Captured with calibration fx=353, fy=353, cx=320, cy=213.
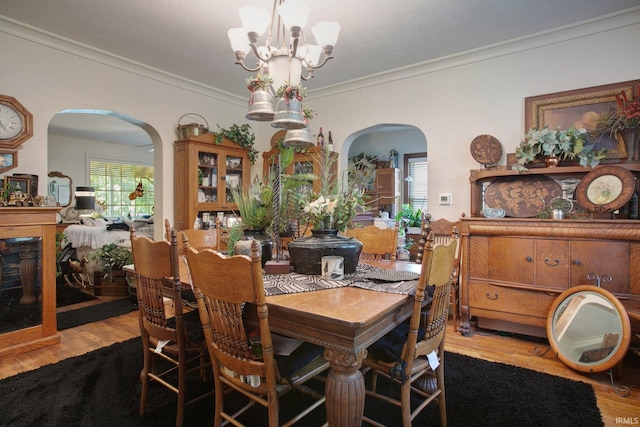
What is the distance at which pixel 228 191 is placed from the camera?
4.63 meters

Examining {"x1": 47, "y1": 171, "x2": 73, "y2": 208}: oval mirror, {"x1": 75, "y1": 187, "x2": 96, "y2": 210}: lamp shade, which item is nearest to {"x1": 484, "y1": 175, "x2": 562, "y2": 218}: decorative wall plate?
{"x1": 75, "y1": 187, "x2": 96, "y2": 210}: lamp shade

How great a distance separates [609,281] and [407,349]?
2.01m

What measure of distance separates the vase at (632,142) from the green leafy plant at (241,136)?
3933 mm

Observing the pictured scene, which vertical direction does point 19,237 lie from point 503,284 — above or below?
above

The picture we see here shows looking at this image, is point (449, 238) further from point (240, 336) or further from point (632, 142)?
point (240, 336)

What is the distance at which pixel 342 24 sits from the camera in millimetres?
2936

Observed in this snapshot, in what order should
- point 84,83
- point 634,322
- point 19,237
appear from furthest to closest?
point 84,83, point 19,237, point 634,322

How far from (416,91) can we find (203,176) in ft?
8.88

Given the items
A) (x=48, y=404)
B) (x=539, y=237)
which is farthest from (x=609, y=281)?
(x=48, y=404)

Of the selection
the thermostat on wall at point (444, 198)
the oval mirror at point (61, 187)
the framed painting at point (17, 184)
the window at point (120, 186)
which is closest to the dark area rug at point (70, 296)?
the framed painting at point (17, 184)

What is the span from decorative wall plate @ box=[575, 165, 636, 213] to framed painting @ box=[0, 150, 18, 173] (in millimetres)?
4587

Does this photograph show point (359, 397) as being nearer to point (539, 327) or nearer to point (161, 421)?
point (161, 421)

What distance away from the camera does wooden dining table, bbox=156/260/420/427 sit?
3.98ft

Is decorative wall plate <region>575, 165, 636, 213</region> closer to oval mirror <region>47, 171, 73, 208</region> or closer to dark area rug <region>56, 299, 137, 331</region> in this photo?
dark area rug <region>56, 299, 137, 331</region>
